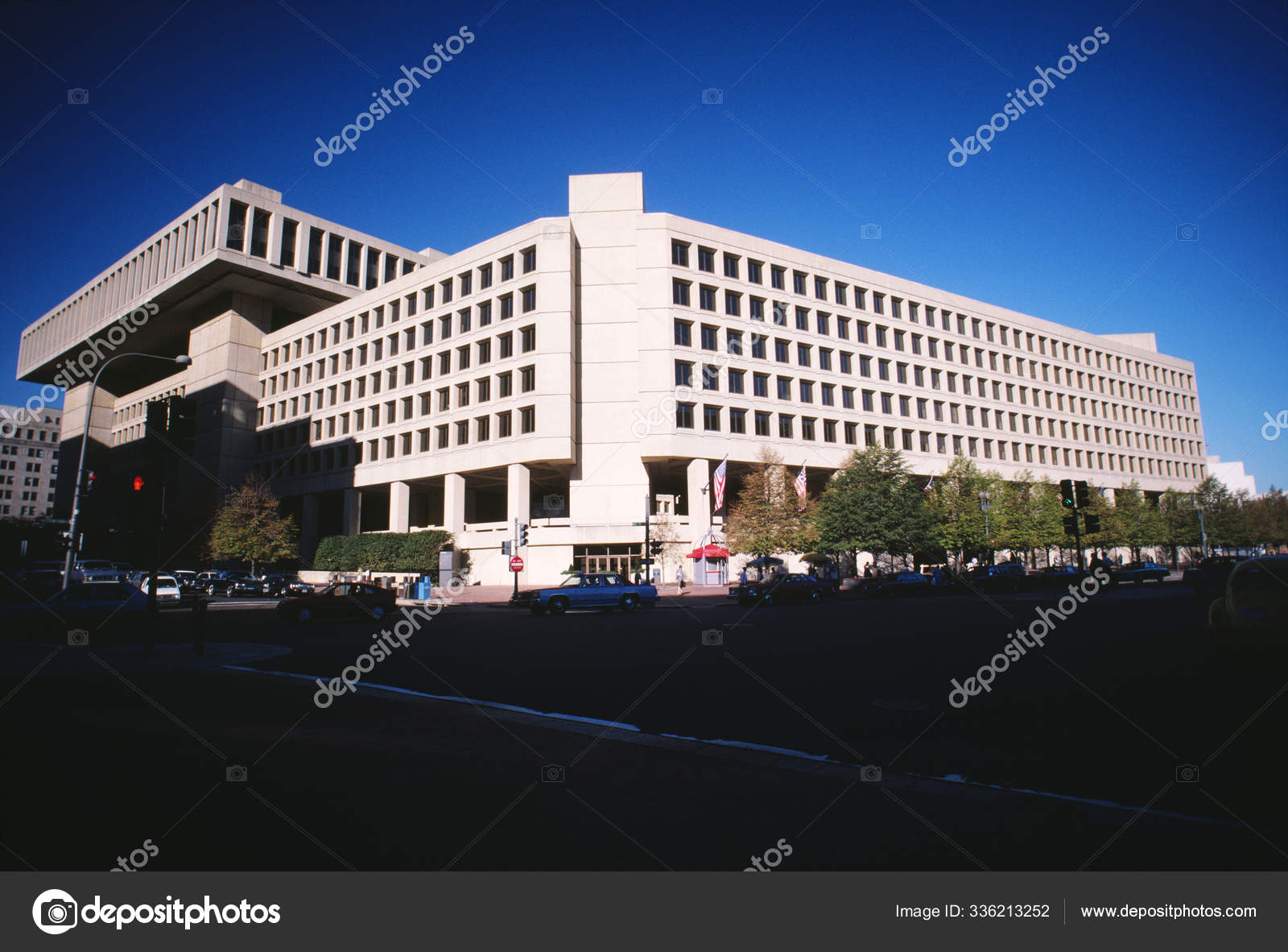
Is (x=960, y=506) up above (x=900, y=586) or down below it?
above

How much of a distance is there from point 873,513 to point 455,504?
30260mm

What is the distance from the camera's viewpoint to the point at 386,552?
156 feet

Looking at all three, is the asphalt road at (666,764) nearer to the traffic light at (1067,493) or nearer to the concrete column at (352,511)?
the traffic light at (1067,493)

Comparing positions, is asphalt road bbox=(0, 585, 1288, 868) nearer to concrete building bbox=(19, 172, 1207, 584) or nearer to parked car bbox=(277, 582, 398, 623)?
parked car bbox=(277, 582, 398, 623)

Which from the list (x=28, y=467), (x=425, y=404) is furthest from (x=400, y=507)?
(x=28, y=467)

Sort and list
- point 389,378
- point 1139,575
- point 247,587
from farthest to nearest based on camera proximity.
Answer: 1. point 389,378
2. point 1139,575
3. point 247,587

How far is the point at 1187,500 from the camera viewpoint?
66.9 metres

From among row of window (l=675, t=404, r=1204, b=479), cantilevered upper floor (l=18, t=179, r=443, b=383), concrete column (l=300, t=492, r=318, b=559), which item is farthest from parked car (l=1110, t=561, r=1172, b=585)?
cantilevered upper floor (l=18, t=179, r=443, b=383)

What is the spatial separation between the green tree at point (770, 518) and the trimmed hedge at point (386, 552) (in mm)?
20739

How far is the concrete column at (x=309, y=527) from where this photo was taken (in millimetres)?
57156

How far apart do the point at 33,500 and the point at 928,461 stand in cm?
16805

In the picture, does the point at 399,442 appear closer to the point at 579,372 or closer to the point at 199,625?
the point at 579,372

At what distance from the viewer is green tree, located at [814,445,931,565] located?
38.5 meters

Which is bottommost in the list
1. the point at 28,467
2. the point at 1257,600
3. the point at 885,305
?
the point at 1257,600
